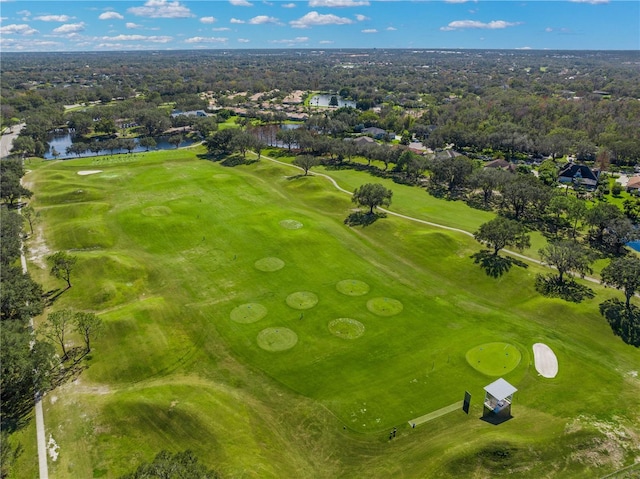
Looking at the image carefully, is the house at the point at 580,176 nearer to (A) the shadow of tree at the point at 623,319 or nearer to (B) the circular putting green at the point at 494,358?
(A) the shadow of tree at the point at 623,319

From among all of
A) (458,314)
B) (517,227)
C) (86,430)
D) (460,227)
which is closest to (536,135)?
(460,227)

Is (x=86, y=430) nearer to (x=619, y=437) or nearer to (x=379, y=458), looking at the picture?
(x=379, y=458)

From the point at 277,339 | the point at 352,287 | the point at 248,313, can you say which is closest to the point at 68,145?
the point at 248,313

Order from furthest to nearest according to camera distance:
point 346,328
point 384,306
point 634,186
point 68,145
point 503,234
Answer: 1. point 68,145
2. point 634,186
3. point 503,234
4. point 384,306
5. point 346,328

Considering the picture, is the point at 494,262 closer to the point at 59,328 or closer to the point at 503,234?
the point at 503,234

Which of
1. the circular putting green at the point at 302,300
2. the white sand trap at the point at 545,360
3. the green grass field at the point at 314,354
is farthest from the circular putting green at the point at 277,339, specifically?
the white sand trap at the point at 545,360

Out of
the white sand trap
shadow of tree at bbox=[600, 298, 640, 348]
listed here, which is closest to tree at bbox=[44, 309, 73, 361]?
the white sand trap
